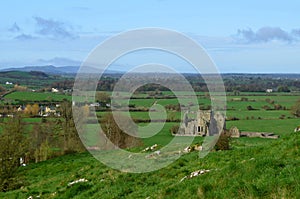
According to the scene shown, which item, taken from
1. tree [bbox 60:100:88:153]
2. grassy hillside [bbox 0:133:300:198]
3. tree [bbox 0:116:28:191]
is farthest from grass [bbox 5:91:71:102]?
grassy hillside [bbox 0:133:300:198]

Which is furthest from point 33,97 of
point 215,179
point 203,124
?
point 215,179

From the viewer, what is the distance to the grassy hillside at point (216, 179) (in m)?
11.5

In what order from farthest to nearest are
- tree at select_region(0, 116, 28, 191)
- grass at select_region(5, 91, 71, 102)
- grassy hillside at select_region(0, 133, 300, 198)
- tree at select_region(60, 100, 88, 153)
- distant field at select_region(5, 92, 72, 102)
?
distant field at select_region(5, 92, 72, 102) < grass at select_region(5, 91, 71, 102) < tree at select_region(60, 100, 88, 153) < tree at select_region(0, 116, 28, 191) < grassy hillside at select_region(0, 133, 300, 198)

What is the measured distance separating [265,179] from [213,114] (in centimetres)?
4350

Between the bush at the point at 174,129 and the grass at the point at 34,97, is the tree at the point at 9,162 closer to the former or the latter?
the bush at the point at 174,129

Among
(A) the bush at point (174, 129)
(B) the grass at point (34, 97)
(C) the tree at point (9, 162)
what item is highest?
(B) the grass at point (34, 97)

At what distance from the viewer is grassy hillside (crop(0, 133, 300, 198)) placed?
11.5 m

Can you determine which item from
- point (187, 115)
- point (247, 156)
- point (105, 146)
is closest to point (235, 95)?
point (187, 115)

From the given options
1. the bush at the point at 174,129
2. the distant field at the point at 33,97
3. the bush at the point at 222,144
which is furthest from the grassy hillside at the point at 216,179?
the distant field at the point at 33,97

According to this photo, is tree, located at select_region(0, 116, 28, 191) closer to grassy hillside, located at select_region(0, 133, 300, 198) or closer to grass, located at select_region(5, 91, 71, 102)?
grassy hillside, located at select_region(0, 133, 300, 198)

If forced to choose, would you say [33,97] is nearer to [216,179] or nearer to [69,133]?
[69,133]

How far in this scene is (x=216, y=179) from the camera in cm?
1298

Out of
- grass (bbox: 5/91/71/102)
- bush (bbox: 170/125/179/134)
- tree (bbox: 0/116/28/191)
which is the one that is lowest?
bush (bbox: 170/125/179/134)

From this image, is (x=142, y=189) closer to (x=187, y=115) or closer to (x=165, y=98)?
(x=187, y=115)
